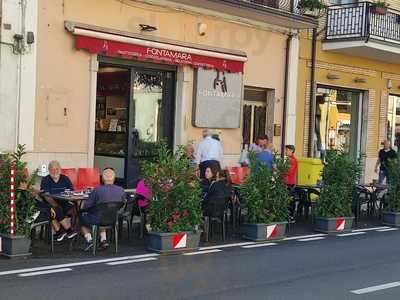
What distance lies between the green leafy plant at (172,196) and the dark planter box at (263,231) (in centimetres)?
139

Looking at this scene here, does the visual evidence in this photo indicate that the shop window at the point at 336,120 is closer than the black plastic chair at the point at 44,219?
No

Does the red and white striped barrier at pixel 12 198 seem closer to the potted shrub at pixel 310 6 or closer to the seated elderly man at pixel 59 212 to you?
the seated elderly man at pixel 59 212

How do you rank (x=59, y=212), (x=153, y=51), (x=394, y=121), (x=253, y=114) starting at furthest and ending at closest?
(x=394, y=121) < (x=253, y=114) < (x=153, y=51) < (x=59, y=212)

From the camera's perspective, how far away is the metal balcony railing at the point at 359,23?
18062mm

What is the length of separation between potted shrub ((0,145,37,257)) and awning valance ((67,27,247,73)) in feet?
15.3

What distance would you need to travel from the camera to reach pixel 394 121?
22141 mm

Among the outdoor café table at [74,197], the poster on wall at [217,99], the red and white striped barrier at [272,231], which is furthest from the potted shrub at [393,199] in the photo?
the outdoor café table at [74,197]

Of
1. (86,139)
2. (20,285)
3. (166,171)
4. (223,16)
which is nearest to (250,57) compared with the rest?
(223,16)

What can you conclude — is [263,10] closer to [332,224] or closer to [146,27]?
[146,27]

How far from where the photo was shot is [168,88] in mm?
15344

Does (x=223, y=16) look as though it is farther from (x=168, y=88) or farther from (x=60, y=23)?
(x=60, y=23)

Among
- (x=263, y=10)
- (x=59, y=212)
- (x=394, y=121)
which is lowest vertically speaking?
(x=59, y=212)

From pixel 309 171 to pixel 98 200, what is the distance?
758 cm

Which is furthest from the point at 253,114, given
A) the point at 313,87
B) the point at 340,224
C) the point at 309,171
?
the point at 340,224
